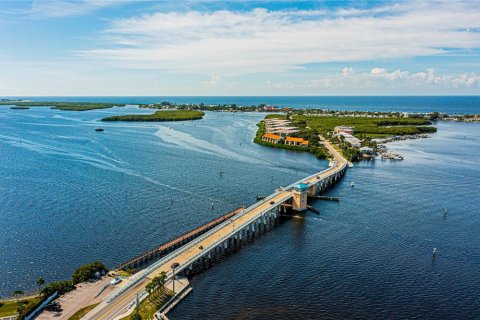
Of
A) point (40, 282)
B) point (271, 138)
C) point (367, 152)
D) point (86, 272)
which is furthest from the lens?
point (271, 138)

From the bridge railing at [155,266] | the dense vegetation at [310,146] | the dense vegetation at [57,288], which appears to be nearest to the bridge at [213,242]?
the bridge railing at [155,266]

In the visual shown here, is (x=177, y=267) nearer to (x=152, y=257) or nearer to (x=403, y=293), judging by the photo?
(x=152, y=257)

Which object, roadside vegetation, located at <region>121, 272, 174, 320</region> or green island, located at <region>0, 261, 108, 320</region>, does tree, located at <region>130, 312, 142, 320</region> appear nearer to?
roadside vegetation, located at <region>121, 272, 174, 320</region>

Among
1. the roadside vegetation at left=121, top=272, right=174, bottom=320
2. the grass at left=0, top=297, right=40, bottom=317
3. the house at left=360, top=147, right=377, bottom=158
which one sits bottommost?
the grass at left=0, top=297, right=40, bottom=317

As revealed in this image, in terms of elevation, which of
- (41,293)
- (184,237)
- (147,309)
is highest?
(184,237)

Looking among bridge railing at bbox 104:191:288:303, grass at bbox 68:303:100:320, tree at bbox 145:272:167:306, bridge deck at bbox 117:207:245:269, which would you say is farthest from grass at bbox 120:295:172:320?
bridge deck at bbox 117:207:245:269

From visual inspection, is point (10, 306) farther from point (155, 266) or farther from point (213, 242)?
point (213, 242)

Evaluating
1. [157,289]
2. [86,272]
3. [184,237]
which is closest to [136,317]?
[157,289]
